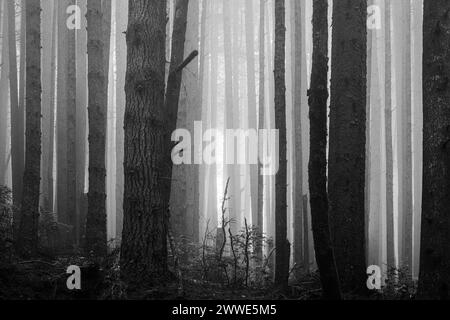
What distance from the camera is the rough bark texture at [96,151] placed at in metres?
9.10

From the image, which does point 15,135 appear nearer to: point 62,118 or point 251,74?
point 62,118

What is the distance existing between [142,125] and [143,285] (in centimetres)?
189

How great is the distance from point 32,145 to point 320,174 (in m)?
5.74

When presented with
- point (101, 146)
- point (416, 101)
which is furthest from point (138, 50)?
point (416, 101)

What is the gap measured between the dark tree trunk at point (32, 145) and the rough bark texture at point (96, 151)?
1.05 metres

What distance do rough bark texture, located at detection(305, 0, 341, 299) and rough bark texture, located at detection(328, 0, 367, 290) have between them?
1.58 meters

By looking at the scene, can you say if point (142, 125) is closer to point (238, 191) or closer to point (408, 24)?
point (408, 24)

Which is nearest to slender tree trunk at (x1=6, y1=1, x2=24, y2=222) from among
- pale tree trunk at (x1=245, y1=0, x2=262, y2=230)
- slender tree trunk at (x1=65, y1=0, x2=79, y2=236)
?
slender tree trunk at (x1=65, y1=0, x2=79, y2=236)

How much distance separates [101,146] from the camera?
9336 millimetres

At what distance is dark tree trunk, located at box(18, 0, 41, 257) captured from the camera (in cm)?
815

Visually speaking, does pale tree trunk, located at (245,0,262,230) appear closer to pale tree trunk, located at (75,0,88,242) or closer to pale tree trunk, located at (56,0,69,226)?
pale tree trunk, located at (75,0,88,242)

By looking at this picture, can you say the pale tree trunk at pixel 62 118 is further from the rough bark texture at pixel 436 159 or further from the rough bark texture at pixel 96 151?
the rough bark texture at pixel 436 159

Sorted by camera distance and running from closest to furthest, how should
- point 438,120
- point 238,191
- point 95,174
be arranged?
point 438,120 → point 95,174 → point 238,191

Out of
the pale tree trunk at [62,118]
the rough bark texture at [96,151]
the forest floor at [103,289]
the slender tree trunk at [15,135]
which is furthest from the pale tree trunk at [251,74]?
the forest floor at [103,289]
